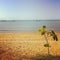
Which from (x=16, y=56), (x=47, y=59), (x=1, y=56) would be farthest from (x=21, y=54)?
(x=47, y=59)

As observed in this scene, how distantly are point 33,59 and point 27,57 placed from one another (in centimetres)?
24

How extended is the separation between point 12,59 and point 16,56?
33 centimetres

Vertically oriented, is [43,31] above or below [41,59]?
above

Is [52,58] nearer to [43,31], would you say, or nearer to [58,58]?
[58,58]

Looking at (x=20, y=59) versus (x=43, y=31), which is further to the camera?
(x=20, y=59)

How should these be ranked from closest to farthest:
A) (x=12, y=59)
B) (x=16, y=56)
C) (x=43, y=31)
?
(x=43, y=31)
(x=12, y=59)
(x=16, y=56)

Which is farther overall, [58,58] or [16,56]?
[16,56]

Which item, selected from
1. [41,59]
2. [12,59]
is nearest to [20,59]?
[12,59]

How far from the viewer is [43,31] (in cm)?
425

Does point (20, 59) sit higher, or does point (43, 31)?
point (43, 31)

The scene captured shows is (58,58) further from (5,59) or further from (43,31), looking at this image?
(5,59)

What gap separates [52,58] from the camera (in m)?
4.50

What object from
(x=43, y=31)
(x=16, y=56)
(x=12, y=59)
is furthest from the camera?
(x=16, y=56)

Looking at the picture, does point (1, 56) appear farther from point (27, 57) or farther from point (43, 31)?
point (43, 31)
